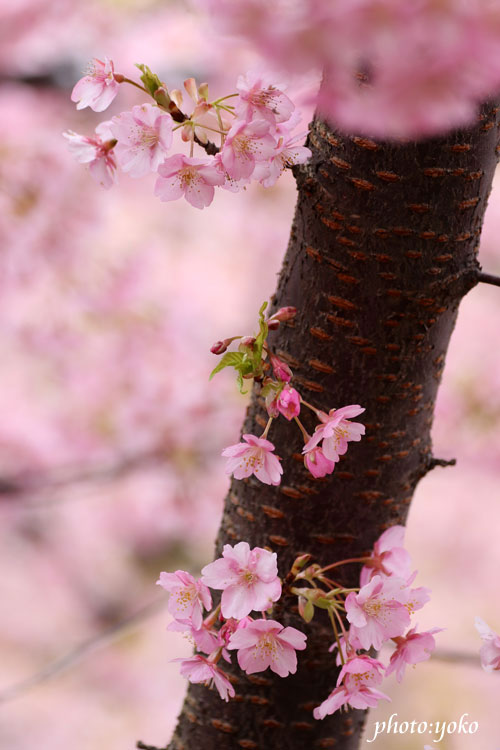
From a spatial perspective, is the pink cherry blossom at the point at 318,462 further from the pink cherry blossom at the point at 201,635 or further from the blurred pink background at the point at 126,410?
the blurred pink background at the point at 126,410

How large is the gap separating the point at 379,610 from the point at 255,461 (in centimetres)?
14

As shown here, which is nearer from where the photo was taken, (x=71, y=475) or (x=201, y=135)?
(x=201, y=135)

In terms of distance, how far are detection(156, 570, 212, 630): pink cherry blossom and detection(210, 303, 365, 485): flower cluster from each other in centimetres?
9

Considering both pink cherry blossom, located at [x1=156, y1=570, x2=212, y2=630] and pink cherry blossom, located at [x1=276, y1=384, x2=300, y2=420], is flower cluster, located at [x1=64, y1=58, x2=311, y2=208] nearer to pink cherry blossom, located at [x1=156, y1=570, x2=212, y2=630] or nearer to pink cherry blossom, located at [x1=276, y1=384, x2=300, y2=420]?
pink cherry blossom, located at [x1=276, y1=384, x2=300, y2=420]

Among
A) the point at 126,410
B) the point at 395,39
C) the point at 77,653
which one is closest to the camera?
the point at 395,39

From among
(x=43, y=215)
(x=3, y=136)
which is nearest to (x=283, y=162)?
(x=43, y=215)

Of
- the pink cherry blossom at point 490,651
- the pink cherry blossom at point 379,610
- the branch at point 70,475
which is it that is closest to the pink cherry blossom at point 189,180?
the pink cherry blossom at point 379,610

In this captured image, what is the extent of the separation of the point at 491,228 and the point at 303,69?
Answer: 3.33 meters

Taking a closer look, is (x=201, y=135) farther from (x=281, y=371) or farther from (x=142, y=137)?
(x=281, y=371)

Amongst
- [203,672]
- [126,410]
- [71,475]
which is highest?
[126,410]

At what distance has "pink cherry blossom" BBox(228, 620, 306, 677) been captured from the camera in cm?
52

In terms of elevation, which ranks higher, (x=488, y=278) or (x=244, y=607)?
(x=488, y=278)

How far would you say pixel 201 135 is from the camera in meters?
0.56

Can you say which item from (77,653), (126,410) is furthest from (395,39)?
(126,410)
